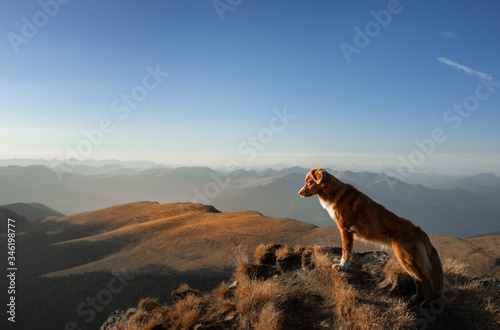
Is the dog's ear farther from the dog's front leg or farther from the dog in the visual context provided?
the dog's front leg

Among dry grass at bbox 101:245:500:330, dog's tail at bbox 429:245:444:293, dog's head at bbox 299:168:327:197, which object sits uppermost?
dog's head at bbox 299:168:327:197

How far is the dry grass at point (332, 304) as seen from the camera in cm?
429

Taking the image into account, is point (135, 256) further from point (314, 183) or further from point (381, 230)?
point (381, 230)

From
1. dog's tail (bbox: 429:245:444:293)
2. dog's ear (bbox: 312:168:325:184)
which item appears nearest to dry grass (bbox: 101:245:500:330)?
dog's tail (bbox: 429:245:444:293)

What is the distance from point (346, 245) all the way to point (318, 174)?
59.5 inches

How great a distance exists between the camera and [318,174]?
477 cm

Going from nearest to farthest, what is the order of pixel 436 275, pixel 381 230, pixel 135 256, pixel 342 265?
pixel 436 275 < pixel 381 230 < pixel 342 265 < pixel 135 256

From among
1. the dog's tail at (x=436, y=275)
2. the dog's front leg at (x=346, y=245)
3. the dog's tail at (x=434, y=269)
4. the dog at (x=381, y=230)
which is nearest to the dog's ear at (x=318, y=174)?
the dog at (x=381, y=230)

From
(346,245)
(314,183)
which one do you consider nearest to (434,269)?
(346,245)

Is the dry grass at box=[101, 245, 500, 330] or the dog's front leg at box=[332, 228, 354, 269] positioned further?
the dog's front leg at box=[332, 228, 354, 269]

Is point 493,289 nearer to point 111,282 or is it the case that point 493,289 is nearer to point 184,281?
point 184,281

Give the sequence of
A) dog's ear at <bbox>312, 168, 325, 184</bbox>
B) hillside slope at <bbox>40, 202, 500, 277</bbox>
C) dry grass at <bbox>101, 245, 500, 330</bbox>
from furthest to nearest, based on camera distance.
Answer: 1. hillside slope at <bbox>40, 202, 500, 277</bbox>
2. dog's ear at <bbox>312, 168, 325, 184</bbox>
3. dry grass at <bbox>101, 245, 500, 330</bbox>

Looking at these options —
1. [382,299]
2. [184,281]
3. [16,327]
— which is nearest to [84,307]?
[16,327]

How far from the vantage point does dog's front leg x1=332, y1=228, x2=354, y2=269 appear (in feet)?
15.7
